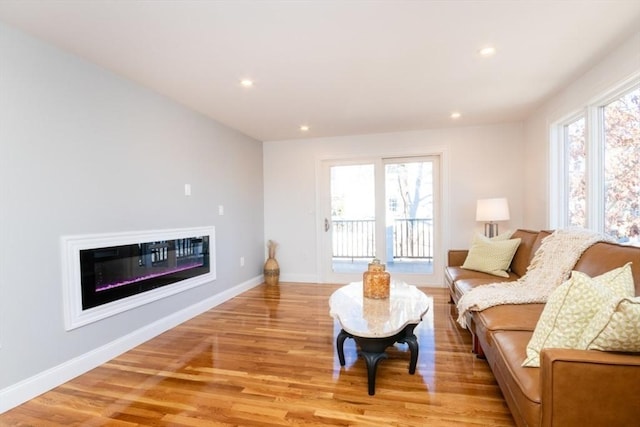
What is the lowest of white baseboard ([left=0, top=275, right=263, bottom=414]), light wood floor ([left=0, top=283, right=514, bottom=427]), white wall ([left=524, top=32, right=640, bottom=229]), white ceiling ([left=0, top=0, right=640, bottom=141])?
light wood floor ([left=0, top=283, right=514, bottom=427])

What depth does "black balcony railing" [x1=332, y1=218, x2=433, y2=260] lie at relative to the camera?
4.60m

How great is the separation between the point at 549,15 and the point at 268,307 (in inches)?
136

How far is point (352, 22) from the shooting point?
6.05 ft

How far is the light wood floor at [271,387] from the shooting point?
1670 millimetres

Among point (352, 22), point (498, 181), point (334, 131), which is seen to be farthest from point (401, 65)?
point (498, 181)

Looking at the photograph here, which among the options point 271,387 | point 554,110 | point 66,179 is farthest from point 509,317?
point 66,179

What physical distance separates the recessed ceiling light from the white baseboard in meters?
3.48

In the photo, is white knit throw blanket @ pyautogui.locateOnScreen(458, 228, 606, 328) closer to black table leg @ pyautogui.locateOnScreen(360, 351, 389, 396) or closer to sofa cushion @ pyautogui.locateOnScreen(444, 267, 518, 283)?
sofa cushion @ pyautogui.locateOnScreen(444, 267, 518, 283)

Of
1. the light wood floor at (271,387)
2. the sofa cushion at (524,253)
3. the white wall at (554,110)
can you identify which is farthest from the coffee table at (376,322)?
the white wall at (554,110)

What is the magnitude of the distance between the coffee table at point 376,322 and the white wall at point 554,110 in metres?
2.12

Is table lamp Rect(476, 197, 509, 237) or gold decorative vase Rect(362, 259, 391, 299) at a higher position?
table lamp Rect(476, 197, 509, 237)

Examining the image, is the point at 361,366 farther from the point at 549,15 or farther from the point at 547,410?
the point at 549,15

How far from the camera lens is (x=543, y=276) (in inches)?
89.8

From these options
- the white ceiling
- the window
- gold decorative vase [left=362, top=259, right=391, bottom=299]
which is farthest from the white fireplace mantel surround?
the window
